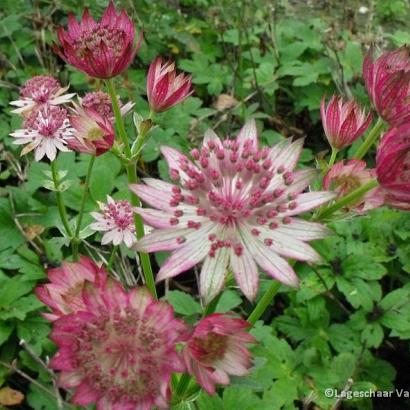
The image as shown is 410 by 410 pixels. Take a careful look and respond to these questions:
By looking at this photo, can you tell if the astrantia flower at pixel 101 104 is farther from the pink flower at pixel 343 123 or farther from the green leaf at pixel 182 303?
the green leaf at pixel 182 303

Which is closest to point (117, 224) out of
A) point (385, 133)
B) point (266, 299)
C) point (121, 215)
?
point (121, 215)

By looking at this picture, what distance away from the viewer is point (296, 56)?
336cm

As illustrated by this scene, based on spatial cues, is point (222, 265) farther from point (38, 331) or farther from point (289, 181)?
point (38, 331)

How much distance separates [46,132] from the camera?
1.67 m

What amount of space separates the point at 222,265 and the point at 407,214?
5.25ft

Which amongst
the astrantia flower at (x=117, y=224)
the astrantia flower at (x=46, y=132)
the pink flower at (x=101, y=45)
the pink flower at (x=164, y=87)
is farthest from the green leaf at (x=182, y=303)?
the pink flower at (x=101, y=45)

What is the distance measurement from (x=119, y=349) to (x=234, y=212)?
36 cm

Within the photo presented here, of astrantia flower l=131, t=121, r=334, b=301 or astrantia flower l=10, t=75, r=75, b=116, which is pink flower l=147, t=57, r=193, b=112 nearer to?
astrantia flower l=131, t=121, r=334, b=301

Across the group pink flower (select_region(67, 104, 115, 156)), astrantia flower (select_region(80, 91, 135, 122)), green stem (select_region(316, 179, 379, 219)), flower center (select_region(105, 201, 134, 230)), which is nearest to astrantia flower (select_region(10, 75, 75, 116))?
astrantia flower (select_region(80, 91, 135, 122))

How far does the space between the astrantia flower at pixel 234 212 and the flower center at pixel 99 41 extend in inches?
10.3

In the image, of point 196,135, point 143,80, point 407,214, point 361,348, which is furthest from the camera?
point 143,80

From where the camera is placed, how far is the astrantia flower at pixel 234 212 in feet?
3.53

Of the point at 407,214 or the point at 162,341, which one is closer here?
the point at 162,341

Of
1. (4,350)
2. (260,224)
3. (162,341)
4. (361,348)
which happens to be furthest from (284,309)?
(162,341)
